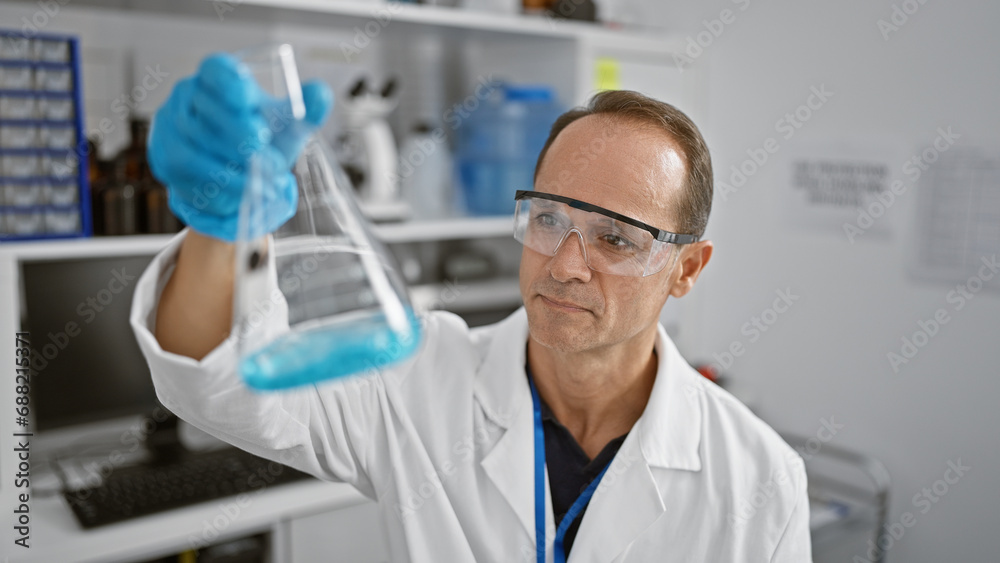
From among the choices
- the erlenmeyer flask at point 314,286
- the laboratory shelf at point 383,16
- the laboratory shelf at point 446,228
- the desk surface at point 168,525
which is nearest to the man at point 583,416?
the erlenmeyer flask at point 314,286

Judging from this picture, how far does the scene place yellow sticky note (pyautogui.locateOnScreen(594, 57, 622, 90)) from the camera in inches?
101

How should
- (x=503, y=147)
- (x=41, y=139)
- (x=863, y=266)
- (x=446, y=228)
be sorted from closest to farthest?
1. (x=41, y=139)
2. (x=446, y=228)
3. (x=863, y=266)
4. (x=503, y=147)

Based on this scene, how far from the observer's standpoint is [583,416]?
132 cm

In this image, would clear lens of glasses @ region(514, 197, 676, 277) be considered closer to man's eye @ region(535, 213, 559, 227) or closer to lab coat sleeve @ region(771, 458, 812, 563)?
man's eye @ region(535, 213, 559, 227)

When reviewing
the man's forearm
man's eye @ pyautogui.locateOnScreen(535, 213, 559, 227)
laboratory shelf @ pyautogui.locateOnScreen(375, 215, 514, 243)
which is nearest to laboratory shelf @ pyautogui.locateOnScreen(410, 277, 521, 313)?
laboratory shelf @ pyautogui.locateOnScreen(375, 215, 514, 243)

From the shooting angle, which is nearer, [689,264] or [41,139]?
[689,264]

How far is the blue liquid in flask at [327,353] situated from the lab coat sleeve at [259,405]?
0.11 ft

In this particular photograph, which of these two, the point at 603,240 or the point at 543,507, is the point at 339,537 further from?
the point at 603,240

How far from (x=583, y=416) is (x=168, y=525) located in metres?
1.00

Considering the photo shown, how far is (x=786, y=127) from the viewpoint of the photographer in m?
2.61

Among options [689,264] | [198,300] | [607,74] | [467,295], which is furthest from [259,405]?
[607,74]

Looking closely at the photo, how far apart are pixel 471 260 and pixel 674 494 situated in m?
1.53

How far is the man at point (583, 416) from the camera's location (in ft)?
3.71

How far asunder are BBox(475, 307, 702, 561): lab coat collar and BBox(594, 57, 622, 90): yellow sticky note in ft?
4.68
